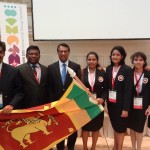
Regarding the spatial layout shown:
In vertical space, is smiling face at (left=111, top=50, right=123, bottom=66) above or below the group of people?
above

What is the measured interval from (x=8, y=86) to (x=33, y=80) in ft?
1.36

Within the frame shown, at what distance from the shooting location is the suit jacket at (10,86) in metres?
2.53

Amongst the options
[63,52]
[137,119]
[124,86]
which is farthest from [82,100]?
[137,119]

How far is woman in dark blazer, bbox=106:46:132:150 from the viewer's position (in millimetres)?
2938

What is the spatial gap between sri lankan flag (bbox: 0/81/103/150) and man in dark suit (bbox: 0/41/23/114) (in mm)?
134

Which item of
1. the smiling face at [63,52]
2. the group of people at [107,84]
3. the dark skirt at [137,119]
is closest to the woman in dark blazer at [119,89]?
the group of people at [107,84]

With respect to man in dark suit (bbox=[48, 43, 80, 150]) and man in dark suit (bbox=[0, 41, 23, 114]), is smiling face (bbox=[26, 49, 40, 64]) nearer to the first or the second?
man in dark suit (bbox=[48, 43, 80, 150])

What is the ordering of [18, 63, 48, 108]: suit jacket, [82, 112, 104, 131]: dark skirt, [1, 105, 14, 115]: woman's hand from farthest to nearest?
[82, 112, 104, 131]: dark skirt, [18, 63, 48, 108]: suit jacket, [1, 105, 14, 115]: woman's hand

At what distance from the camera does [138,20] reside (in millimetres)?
4125

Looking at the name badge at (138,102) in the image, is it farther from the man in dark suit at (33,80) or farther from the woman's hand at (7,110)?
the woman's hand at (7,110)

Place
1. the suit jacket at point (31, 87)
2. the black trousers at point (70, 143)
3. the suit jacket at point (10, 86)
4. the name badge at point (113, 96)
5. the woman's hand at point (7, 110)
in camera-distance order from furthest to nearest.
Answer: the black trousers at point (70, 143), the name badge at point (113, 96), the suit jacket at point (31, 87), the suit jacket at point (10, 86), the woman's hand at point (7, 110)

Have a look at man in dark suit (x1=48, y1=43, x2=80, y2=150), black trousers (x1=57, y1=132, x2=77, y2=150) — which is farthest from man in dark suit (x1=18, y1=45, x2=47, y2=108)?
black trousers (x1=57, y1=132, x2=77, y2=150)

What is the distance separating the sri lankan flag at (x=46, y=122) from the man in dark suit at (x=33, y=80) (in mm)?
327

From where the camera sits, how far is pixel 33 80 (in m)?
2.91
